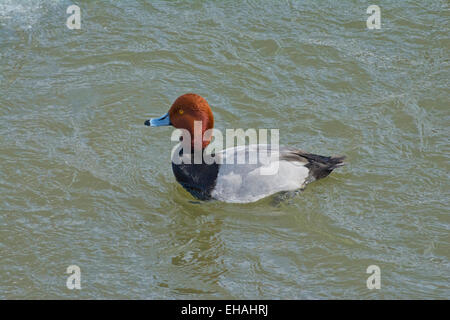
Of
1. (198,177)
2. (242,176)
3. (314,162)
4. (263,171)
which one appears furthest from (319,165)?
(198,177)

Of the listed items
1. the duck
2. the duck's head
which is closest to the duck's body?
the duck

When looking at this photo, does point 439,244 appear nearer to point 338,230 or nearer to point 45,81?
point 338,230

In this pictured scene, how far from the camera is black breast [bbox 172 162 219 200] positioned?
691 cm

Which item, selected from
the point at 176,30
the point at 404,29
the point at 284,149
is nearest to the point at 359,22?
the point at 404,29

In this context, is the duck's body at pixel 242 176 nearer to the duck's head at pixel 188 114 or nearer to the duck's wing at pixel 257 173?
the duck's wing at pixel 257 173

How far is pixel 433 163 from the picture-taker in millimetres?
7473

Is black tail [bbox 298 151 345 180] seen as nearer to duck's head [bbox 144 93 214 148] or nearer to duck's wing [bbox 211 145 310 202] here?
duck's wing [bbox 211 145 310 202]

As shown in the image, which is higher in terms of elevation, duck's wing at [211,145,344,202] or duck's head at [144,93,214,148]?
duck's head at [144,93,214,148]

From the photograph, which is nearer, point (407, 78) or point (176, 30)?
point (407, 78)

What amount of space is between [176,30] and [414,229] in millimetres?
4576

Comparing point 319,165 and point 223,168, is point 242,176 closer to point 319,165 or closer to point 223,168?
point 223,168

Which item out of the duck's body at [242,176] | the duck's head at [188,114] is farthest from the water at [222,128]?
the duck's head at [188,114]

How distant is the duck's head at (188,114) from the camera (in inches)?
269

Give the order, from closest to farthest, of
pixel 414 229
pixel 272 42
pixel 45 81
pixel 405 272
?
pixel 405 272 < pixel 414 229 < pixel 45 81 < pixel 272 42
